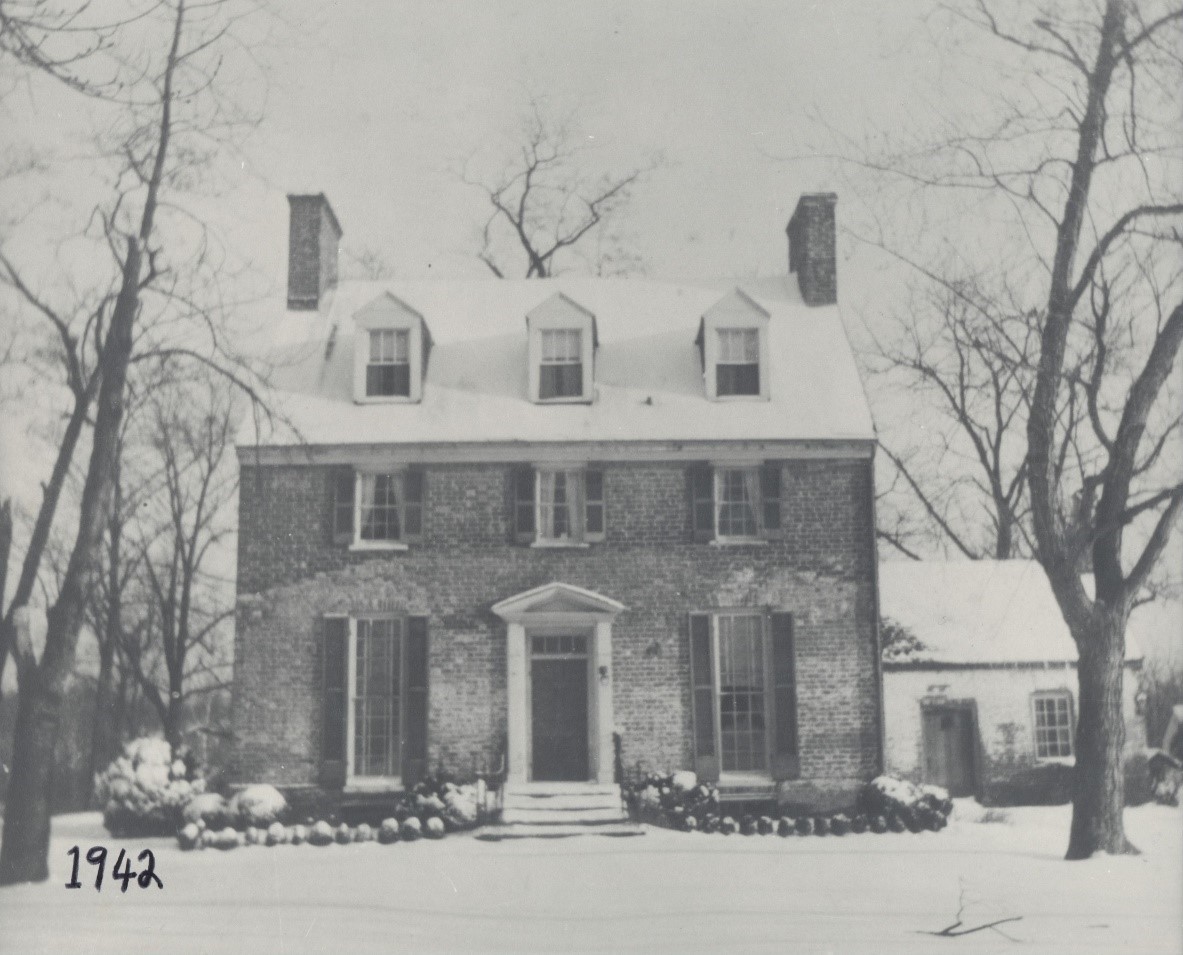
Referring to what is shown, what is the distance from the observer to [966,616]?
1705 centimetres

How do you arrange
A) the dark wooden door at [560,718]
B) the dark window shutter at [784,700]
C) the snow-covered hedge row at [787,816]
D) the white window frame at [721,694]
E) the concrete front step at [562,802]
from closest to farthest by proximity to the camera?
the snow-covered hedge row at [787,816] → the concrete front step at [562,802] → the dark window shutter at [784,700] → the white window frame at [721,694] → the dark wooden door at [560,718]

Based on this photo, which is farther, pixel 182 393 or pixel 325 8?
pixel 182 393

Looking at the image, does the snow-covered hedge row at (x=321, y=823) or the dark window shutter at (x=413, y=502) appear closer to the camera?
the snow-covered hedge row at (x=321, y=823)

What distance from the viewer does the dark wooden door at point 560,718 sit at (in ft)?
50.3

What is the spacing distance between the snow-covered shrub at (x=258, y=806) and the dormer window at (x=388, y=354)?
17.2 feet

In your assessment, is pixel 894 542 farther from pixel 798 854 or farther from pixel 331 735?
pixel 331 735

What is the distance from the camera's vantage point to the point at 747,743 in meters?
15.1

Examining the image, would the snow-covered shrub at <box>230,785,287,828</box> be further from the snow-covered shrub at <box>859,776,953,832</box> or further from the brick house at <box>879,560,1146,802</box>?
the brick house at <box>879,560,1146,802</box>

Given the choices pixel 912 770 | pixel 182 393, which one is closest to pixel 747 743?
pixel 912 770

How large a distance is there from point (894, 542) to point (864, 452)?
7.23 feet

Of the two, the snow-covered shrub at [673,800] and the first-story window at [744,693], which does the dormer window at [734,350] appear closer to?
the first-story window at [744,693]

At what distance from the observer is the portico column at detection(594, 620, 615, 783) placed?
1514cm

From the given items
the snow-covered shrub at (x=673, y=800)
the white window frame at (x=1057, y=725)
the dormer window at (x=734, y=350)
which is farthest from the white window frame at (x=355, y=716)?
the white window frame at (x=1057, y=725)

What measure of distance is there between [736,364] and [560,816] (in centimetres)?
629
